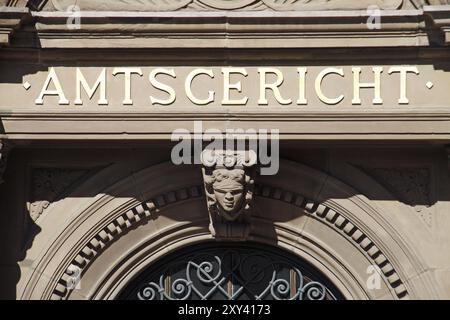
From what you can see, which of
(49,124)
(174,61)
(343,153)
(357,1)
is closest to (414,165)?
(343,153)

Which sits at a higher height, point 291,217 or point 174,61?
point 174,61

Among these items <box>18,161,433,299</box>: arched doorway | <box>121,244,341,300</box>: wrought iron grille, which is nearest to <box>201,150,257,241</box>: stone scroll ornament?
<box>18,161,433,299</box>: arched doorway

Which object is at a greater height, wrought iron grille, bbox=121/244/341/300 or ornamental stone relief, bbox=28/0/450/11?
ornamental stone relief, bbox=28/0/450/11

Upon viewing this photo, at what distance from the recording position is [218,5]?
1053 cm

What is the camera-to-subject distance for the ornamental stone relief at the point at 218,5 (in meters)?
10.5

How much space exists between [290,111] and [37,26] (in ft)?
6.59

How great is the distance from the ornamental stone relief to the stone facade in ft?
0.04

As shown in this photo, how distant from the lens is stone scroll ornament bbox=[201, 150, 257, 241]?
10.4 metres

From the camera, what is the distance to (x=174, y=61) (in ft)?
34.5

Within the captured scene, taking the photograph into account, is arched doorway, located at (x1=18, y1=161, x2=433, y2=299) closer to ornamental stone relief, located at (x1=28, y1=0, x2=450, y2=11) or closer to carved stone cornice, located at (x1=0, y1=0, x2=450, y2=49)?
carved stone cornice, located at (x1=0, y1=0, x2=450, y2=49)

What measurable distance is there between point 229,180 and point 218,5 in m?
1.34

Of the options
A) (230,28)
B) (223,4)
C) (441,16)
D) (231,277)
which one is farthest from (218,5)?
(231,277)

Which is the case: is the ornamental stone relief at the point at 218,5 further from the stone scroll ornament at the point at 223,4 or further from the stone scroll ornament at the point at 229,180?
the stone scroll ornament at the point at 229,180
